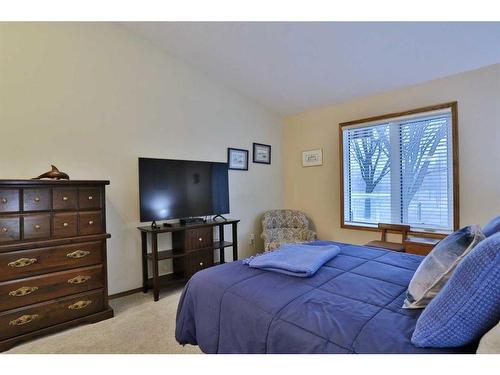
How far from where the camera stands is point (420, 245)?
9.62 ft

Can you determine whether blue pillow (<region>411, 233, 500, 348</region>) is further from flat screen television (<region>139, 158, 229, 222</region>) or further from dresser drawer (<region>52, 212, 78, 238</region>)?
flat screen television (<region>139, 158, 229, 222</region>)

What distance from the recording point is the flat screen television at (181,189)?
2.93 m

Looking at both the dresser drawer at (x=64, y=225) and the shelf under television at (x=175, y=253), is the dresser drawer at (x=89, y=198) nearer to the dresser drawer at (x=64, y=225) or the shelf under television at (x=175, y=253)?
the dresser drawer at (x=64, y=225)

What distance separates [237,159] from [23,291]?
2717mm

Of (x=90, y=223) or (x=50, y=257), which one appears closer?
(x=50, y=257)

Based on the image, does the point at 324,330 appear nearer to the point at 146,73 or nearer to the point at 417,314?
the point at 417,314

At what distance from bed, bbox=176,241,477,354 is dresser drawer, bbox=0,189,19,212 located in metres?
1.45

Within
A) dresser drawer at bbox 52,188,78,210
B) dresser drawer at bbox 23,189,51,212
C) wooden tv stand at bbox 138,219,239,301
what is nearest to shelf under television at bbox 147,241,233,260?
wooden tv stand at bbox 138,219,239,301

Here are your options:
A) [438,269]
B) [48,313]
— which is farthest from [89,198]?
[438,269]

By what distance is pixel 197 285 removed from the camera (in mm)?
1626

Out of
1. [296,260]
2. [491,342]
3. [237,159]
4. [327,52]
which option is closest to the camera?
[491,342]

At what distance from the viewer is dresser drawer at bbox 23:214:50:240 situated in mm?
2100

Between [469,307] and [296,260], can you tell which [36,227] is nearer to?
[296,260]
